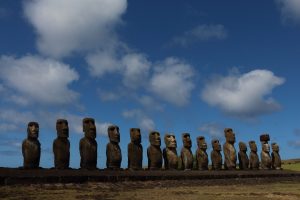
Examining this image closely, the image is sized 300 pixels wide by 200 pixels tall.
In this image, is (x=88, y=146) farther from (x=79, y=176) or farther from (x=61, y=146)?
(x=79, y=176)

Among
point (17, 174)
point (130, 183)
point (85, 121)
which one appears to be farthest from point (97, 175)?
point (85, 121)

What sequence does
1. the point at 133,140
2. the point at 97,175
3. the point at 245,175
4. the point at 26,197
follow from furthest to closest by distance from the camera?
the point at 245,175, the point at 133,140, the point at 97,175, the point at 26,197

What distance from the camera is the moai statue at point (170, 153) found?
944 inches

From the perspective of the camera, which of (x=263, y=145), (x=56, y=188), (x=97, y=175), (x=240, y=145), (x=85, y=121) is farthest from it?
(x=263, y=145)

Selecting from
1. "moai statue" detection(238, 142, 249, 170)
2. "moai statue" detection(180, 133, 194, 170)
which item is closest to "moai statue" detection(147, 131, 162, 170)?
"moai statue" detection(180, 133, 194, 170)

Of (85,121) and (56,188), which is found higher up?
(85,121)

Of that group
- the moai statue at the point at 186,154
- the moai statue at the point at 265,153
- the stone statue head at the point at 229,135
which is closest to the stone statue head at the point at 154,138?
the moai statue at the point at 186,154

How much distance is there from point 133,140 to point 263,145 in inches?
473

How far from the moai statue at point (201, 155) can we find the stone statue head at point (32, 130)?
10461 mm

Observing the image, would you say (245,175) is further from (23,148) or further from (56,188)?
(56,188)

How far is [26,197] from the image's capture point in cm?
1054

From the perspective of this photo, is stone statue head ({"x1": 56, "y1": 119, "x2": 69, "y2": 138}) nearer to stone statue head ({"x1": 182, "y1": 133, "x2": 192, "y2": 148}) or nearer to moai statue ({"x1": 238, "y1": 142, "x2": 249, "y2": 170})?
stone statue head ({"x1": 182, "y1": 133, "x2": 192, "y2": 148})

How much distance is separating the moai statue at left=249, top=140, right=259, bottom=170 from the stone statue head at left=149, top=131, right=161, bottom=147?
8.26 m

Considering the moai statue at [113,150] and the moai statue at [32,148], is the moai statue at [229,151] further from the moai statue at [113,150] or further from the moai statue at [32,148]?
the moai statue at [32,148]
